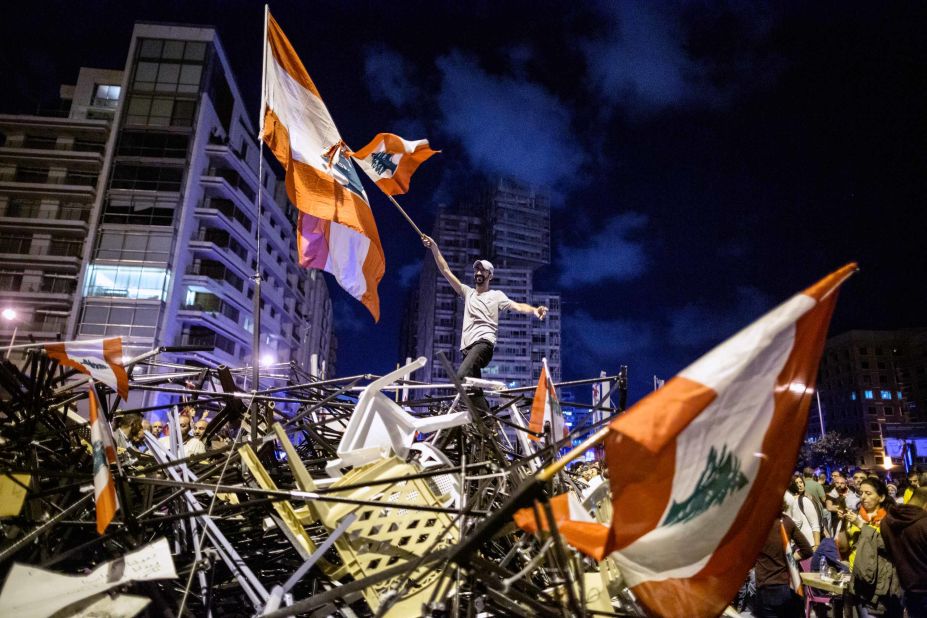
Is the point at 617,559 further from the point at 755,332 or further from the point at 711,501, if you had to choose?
the point at 755,332

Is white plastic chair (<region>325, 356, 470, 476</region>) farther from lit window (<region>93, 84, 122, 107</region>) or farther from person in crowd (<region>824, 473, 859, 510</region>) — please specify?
lit window (<region>93, 84, 122, 107</region>)

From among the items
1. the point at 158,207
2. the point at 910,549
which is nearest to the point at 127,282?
the point at 158,207

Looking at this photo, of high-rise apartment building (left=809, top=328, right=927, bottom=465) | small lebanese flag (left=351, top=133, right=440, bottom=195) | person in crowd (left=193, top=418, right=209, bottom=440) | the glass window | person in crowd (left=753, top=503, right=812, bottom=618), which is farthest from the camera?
high-rise apartment building (left=809, top=328, right=927, bottom=465)

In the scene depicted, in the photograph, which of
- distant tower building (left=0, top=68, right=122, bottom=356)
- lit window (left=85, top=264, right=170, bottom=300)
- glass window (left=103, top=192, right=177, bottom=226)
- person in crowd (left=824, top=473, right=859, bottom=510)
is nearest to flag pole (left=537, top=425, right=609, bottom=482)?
person in crowd (left=824, top=473, right=859, bottom=510)

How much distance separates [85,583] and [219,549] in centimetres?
87

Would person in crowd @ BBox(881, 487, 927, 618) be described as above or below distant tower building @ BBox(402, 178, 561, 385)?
below

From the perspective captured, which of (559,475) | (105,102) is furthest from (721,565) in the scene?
(105,102)

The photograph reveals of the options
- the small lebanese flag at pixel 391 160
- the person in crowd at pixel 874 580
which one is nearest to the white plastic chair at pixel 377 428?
the small lebanese flag at pixel 391 160

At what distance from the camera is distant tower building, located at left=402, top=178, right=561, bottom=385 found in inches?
3255

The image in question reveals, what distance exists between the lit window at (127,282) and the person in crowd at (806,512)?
42.9 m

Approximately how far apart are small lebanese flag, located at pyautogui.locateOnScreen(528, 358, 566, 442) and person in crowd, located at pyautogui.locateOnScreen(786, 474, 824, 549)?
581 centimetres

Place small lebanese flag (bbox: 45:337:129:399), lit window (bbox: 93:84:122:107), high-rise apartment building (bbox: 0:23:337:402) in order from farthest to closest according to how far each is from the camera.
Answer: lit window (bbox: 93:84:122:107) → high-rise apartment building (bbox: 0:23:337:402) → small lebanese flag (bbox: 45:337:129:399)

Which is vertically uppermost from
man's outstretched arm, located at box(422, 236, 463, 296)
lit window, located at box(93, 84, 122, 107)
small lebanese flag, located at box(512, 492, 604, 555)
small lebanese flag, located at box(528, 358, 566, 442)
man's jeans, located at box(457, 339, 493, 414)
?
lit window, located at box(93, 84, 122, 107)

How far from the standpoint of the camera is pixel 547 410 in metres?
4.49
